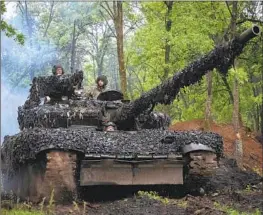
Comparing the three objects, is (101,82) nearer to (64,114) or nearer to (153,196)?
(64,114)

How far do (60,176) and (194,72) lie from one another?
8.41 feet

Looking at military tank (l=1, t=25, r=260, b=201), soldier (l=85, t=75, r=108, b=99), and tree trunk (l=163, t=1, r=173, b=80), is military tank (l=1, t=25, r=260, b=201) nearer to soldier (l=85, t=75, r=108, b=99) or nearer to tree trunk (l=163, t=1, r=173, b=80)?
soldier (l=85, t=75, r=108, b=99)

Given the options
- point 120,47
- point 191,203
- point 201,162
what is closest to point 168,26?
point 120,47

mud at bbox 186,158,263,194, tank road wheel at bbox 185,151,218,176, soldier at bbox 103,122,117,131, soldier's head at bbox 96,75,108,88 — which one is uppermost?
soldier's head at bbox 96,75,108,88

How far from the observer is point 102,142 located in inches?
373

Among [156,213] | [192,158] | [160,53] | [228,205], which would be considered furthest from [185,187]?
[160,53]

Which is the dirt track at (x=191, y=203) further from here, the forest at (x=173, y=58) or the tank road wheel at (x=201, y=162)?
the tank road wheel at (x=201, y=162)

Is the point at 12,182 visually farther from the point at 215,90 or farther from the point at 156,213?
the point at 215,90

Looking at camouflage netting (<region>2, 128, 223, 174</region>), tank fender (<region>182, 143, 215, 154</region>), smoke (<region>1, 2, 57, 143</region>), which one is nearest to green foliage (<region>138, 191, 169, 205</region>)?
camouflage netting (<region>2, 128, 223, 174</region>)

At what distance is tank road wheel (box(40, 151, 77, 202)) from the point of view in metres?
8.95

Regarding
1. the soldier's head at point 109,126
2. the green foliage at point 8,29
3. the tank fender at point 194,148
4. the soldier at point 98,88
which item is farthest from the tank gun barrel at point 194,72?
the green foliage at point 8,29

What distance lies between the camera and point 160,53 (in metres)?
21.1

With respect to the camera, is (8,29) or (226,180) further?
(226,180)

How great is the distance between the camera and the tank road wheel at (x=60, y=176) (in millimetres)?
8945
